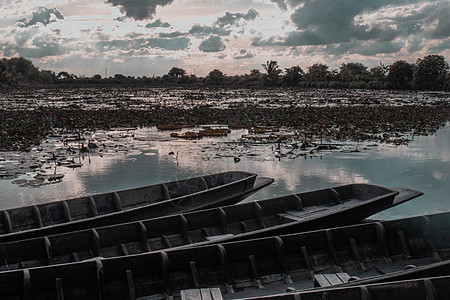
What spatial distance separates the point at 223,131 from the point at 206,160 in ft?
19.9

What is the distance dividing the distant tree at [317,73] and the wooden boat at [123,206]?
76.2 metres

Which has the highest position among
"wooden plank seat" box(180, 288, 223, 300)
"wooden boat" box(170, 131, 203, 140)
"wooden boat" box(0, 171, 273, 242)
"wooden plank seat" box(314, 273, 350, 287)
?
"wooden boat" box(170, 131, 203, 140)

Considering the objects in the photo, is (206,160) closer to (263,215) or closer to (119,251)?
(263,215)

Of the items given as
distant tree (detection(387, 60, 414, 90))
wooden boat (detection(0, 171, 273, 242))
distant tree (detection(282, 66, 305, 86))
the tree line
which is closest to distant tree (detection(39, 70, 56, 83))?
the tree line

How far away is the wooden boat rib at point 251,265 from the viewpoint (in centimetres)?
543

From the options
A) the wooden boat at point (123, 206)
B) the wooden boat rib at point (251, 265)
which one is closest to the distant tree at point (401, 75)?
the wooden boat at point (123, 206)

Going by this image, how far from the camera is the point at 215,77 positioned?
353ft

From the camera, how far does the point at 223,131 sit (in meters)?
21.0

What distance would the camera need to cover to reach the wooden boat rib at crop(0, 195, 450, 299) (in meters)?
5.43

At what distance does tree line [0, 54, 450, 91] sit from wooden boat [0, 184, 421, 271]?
58.1 meters

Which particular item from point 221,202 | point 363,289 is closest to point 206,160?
point 221,202

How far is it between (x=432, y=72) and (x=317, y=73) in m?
29.6

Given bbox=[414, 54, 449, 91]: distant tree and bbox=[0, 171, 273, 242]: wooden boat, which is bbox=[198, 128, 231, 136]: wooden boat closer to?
bbox=[0, 171, 273, 242]: wooden boat

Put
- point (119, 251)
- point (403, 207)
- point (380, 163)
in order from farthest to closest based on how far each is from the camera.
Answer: point (380, 163) < point (403, 207) < point (119, 251)
